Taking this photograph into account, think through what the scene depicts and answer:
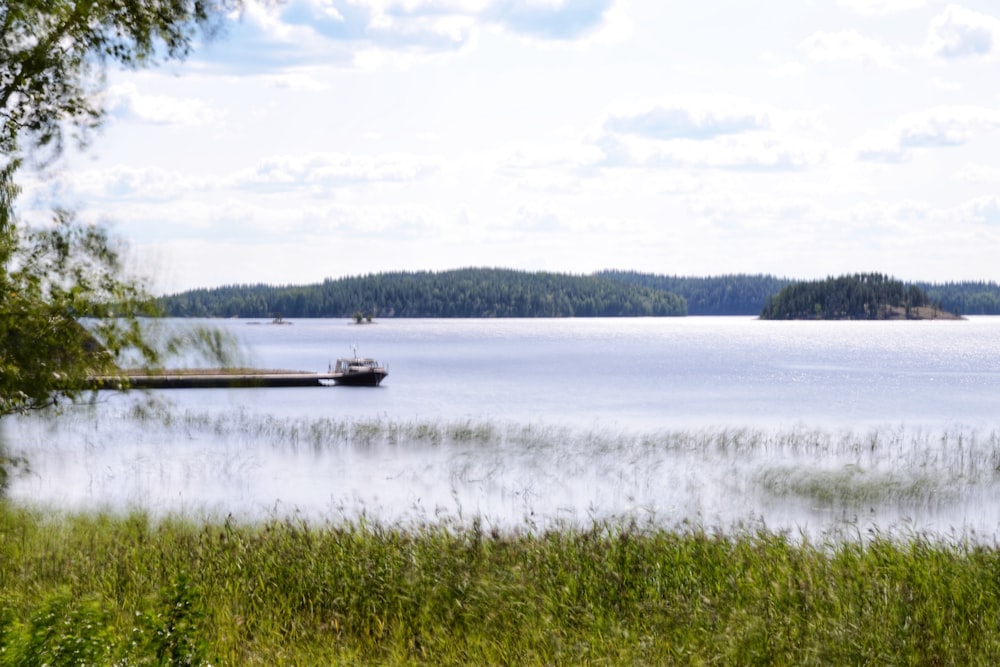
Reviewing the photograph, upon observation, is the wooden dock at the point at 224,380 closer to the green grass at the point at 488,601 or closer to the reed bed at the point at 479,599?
the reed bed at the point at 479,599

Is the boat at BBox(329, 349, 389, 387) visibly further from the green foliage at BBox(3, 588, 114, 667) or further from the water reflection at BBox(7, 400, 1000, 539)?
the green foliage at BBox(3, 588, 114, 667)

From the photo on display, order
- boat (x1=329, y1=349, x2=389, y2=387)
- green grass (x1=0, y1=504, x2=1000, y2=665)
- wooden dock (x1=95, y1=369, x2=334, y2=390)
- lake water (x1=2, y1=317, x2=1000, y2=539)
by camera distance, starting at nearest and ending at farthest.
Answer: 1. green grass (x1=0, y1=504, x2=1000, y2=665)
2. lake water (x1=2, y1=317, x2=1000, y2=539)
3. wooden dock (x1=95, y1=369, x2=334, y2=390)
4. boat (x1=329, y1=349, x2=389, y2=387)

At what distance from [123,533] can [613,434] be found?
30.8 meters

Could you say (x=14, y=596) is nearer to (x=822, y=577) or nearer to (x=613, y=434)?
(x=822, y=577)

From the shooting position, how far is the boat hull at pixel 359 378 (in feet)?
247

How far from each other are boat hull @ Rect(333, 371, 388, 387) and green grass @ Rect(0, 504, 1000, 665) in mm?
60374

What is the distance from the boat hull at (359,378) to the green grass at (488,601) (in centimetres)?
6037

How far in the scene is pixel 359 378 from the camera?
7562 centimetres

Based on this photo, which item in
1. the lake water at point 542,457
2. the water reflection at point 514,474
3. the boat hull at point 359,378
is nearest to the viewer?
the water reflection at point 514,474

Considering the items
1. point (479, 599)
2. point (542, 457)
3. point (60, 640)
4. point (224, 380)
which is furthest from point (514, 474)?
point (224, 380)

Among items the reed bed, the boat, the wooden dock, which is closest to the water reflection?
the reed bed

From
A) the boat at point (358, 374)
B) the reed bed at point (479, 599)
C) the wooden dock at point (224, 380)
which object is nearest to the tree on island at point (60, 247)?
the reed bed at point (479, 599)

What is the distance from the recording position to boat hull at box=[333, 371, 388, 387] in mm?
75250

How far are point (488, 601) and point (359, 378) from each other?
215 ft
